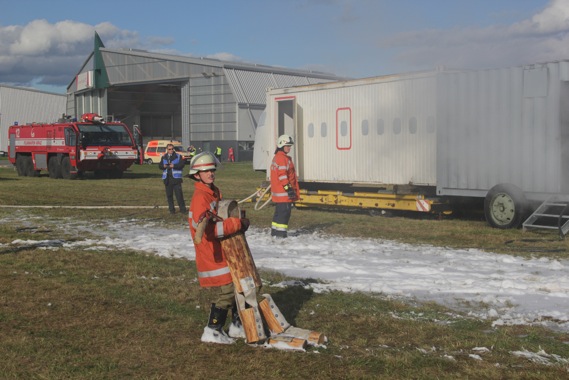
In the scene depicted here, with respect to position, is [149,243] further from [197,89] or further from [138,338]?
[197,89]

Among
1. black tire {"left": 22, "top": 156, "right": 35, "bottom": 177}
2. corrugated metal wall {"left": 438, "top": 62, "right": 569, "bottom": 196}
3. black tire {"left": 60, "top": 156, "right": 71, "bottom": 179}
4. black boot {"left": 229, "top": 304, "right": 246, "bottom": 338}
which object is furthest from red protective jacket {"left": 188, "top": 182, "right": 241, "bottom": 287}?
black tire {"left": 22, "top": 156, "right": 35, "bottom": 177}

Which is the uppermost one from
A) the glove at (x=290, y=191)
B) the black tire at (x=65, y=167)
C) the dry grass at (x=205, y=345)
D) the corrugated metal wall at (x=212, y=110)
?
the corrugated metal wall at (x=212, y=110)

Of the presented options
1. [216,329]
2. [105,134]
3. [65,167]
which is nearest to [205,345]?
[216,329]

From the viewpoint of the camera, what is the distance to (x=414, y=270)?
9133 millimetres

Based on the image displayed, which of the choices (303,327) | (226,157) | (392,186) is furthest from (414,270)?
(226,157)

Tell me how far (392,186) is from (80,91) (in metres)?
58.6

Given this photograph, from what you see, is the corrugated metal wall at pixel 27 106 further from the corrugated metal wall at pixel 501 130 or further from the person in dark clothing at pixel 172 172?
the corrugated metal wall at pixel 501 130

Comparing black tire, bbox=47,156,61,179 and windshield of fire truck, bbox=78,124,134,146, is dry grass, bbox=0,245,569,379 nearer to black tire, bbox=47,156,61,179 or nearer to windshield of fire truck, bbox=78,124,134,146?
windshield of fire truck, bbox=78,124,134,146

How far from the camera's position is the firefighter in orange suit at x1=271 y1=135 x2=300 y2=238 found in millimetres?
12156

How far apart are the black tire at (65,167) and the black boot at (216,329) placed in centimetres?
2722

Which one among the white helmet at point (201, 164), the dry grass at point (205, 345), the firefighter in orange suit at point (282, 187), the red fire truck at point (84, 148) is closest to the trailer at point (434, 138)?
the firefighter in orange suit at point (282, 187)

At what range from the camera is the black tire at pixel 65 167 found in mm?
31781

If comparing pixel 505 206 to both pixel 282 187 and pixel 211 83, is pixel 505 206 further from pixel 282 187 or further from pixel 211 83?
pixel 211 83

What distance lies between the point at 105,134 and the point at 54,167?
3.26 meters
